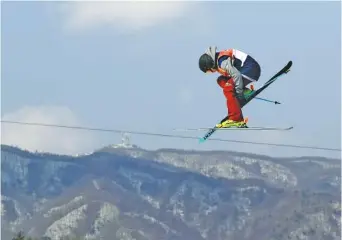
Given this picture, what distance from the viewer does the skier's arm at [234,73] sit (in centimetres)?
3825

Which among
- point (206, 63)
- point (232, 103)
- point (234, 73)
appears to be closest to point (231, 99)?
point (232, 103)

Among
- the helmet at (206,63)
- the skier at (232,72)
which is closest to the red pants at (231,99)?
the skier at (232,72)

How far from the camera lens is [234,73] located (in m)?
38.3

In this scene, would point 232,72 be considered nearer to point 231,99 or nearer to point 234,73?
point 234,73

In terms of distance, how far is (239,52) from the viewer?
38.3 metres

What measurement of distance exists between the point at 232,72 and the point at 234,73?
10 centimetres

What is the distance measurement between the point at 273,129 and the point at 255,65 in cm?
317

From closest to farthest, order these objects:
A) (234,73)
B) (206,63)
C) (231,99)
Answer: (206,63) → (234,73) → (231,99)

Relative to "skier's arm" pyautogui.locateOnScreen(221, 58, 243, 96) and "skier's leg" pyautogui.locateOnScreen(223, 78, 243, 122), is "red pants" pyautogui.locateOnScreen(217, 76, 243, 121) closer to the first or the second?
"skier's leg" pyautogui.locateOnScreen(223, 78, 243, 122)

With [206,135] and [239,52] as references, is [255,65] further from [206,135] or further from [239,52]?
[206,135]

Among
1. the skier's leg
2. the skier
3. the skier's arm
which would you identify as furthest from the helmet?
the skier's leg

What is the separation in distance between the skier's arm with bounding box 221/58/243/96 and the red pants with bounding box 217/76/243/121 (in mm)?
193

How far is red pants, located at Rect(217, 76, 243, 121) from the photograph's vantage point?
127 ft

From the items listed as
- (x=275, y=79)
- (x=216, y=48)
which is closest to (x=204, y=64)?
(x=216, y=48)
